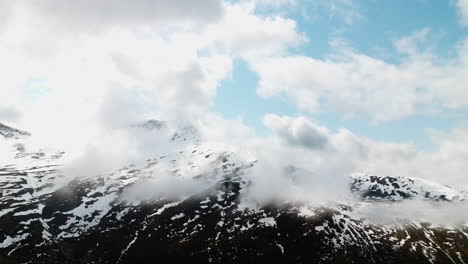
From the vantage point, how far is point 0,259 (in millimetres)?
195375

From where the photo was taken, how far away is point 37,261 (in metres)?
200

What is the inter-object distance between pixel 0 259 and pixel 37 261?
18.6 m
